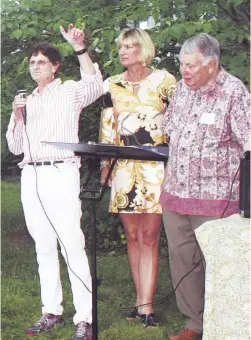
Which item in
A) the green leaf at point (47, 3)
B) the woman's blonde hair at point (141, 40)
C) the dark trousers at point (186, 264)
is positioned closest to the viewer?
the dark trousers at point (186, 264)

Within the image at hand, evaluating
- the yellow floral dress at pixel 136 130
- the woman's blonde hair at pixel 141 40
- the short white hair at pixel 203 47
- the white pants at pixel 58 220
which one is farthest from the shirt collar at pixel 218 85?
the white pants at pixel 58 220

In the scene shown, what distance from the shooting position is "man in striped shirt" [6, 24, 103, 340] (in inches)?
173

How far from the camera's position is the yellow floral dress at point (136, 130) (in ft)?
14.7

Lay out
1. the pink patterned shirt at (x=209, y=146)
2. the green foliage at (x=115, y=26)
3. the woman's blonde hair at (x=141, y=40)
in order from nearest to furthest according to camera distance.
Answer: the pink patterned shirt at (x=209, y=146)
the woman's blonde hair at (x=141, y=40)
the green foliage at (x=115, y=26)

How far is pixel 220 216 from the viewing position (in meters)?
4.15

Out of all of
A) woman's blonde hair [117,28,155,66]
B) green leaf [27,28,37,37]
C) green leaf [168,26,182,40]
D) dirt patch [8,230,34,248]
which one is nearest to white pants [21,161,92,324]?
Answer: woman's blonde hair [117,28,155,66]

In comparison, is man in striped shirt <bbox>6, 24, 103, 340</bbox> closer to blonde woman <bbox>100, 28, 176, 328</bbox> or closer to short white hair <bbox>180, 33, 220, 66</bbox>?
blonde woman <bbox>100, 28, 176, 328</bbox>

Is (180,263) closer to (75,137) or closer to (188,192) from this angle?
(188,192)

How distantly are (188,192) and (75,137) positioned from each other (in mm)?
782

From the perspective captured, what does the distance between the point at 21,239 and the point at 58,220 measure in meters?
3.62

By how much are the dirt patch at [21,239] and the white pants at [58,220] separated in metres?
3.06

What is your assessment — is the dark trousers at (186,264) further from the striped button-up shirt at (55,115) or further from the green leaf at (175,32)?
the green leaf at (175,32)

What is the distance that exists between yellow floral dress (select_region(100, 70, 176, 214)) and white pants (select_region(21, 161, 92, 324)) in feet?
0.99

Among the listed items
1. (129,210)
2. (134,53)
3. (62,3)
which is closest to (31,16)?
(62,3)
